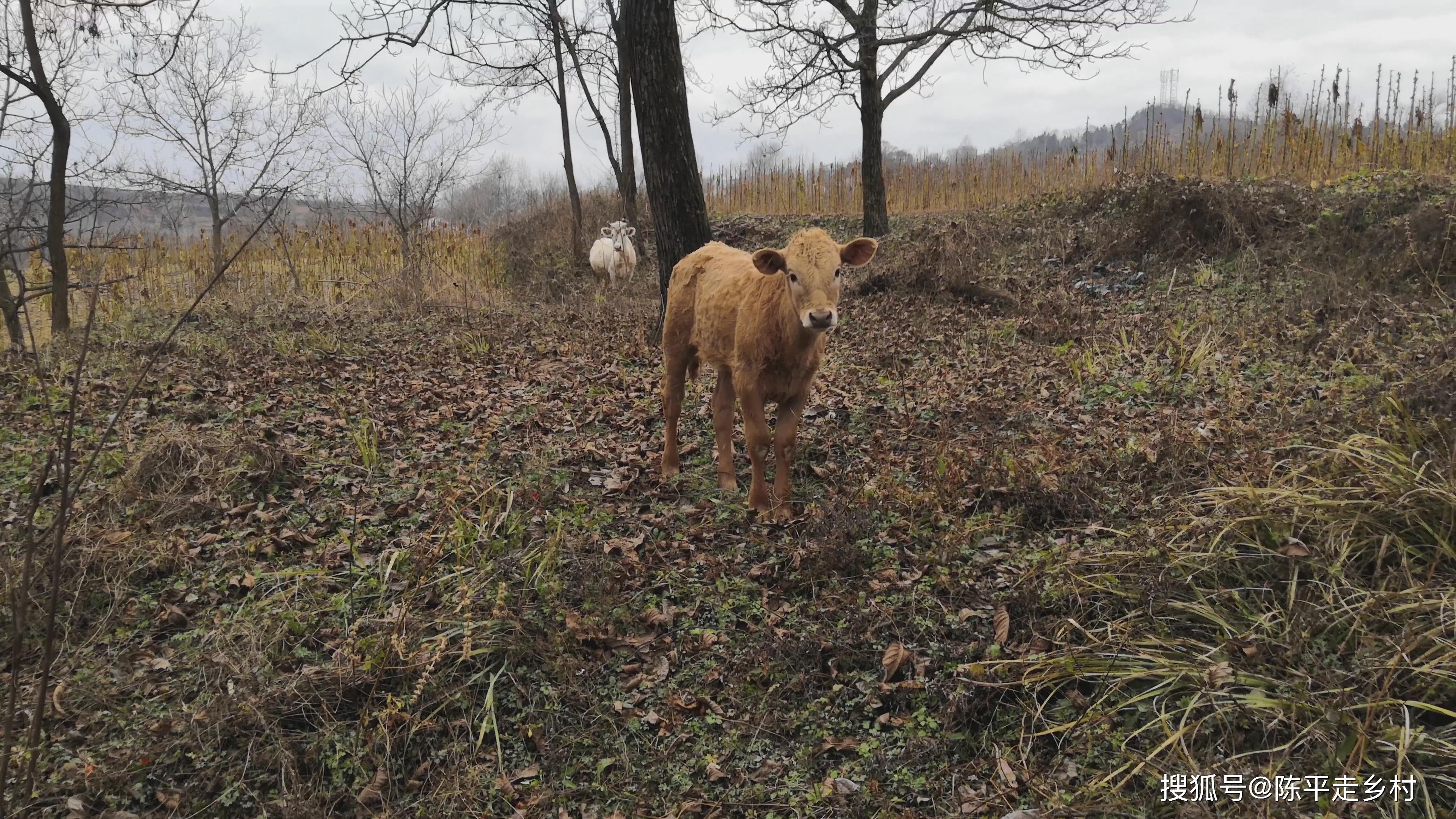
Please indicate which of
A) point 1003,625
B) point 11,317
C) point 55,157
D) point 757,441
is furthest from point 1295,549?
point 55,157

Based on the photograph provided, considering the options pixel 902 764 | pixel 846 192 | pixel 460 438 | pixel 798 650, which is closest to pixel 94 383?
pixel 460 438

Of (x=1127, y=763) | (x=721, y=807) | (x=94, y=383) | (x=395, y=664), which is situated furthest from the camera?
(x=94, y=383)

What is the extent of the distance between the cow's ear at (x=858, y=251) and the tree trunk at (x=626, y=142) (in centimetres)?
1229

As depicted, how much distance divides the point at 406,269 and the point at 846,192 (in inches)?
446

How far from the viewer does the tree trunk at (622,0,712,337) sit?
22.9 ft

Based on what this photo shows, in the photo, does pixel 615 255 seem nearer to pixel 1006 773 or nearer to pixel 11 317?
pixel 11 317

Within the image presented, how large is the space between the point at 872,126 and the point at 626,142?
5.74 m

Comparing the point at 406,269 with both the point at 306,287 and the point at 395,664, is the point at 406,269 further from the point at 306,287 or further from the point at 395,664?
the point at 395,664

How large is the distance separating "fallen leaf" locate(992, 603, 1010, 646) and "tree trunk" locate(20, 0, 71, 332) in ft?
35.8

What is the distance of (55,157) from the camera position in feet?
31.3

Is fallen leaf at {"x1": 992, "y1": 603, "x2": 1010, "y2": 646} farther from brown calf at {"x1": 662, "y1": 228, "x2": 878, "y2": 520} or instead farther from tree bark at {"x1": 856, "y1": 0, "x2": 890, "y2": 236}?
tree bark at {"x1": 856, "y1": 0, "x2": 890, "y2": 236}

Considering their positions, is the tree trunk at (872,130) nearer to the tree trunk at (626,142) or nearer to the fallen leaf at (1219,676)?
the tree trunk at (626,142)

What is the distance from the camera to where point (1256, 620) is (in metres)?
2.85

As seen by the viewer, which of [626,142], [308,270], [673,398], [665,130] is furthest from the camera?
[626,142]
